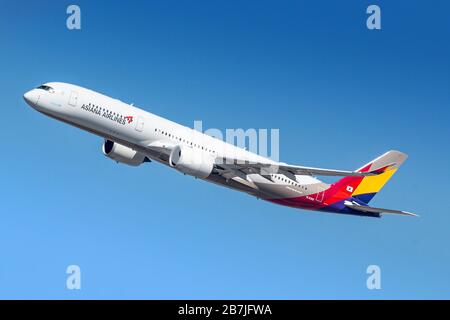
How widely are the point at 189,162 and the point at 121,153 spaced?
990 cm

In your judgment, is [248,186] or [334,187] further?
[334,187]

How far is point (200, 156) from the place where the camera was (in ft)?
217

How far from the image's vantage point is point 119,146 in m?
72.6

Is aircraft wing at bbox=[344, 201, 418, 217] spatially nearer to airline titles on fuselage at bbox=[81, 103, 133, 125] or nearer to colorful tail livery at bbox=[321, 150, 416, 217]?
colorful tail livery at bbox=[321, 150, 416, 217]

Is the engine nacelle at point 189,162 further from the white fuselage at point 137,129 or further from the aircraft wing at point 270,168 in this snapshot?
the aircraft wing at point 270,168

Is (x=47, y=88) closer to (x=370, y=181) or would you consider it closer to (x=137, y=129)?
(x=137, y=129)

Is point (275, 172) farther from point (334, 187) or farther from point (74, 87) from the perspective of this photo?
point (74, 87)

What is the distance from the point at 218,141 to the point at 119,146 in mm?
9639

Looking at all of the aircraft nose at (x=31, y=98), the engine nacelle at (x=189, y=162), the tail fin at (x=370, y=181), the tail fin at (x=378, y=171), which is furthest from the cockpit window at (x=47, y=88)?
the tail fin at (x=378, y=171)

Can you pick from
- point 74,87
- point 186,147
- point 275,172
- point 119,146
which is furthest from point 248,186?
point 74,87

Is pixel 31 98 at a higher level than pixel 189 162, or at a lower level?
higher

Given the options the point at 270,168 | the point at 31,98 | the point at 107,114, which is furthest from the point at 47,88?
the point at 270,168

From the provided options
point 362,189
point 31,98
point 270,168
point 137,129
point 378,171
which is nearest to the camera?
point 31,98

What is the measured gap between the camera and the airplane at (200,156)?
209ft
